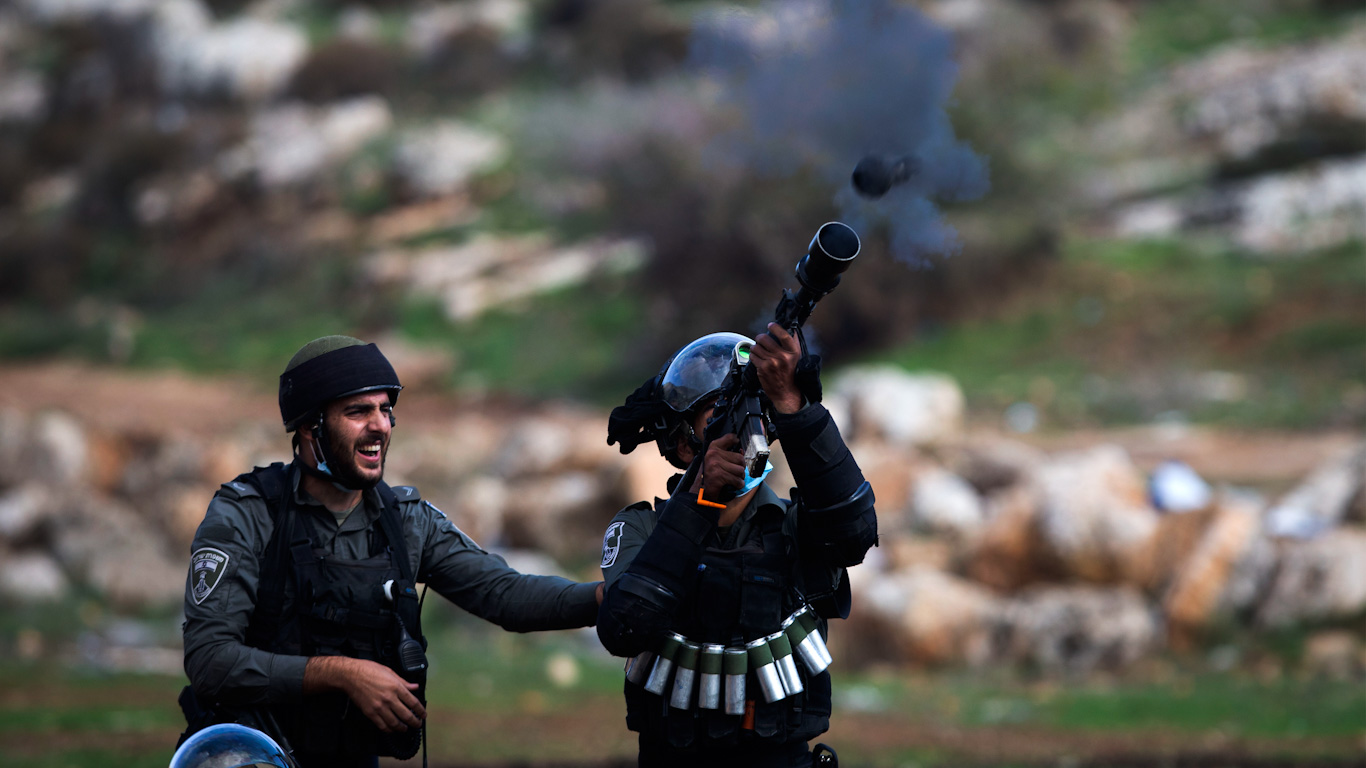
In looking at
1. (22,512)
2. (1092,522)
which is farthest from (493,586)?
(22,512)

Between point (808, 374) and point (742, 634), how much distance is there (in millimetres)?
715

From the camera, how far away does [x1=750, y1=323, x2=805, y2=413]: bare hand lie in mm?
3537

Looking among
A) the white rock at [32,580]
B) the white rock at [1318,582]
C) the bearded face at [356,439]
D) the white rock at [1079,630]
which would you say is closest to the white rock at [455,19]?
the white rock at [32,580]

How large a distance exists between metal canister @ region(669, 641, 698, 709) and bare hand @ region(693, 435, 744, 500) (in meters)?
0.42

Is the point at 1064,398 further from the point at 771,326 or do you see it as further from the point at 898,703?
the point at 771,326

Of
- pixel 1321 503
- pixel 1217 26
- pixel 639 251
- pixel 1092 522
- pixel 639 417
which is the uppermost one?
pixel 1217 26

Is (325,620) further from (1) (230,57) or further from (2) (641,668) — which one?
(1) (230,57)

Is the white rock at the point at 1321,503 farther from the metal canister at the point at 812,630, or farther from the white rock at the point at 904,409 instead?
the metal canister at the point at 812,630

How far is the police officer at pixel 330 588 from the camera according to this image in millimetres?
3857

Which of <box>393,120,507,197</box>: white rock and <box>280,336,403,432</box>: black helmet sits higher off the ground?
<box>393,120,507,197</box>: white rock

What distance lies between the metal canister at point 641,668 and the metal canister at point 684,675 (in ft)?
0.28

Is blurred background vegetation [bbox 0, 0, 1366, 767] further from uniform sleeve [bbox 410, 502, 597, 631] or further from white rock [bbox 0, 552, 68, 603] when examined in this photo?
uniform sleeve [bbox 410, 502, 597, 631]

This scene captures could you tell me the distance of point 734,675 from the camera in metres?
3.71

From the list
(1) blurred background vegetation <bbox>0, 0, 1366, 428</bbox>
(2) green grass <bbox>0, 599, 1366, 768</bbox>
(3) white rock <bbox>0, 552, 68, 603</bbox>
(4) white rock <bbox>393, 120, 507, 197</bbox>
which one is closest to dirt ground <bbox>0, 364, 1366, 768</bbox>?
(2) green grass <bbox>0, 599, 1366, 768</bbox>
